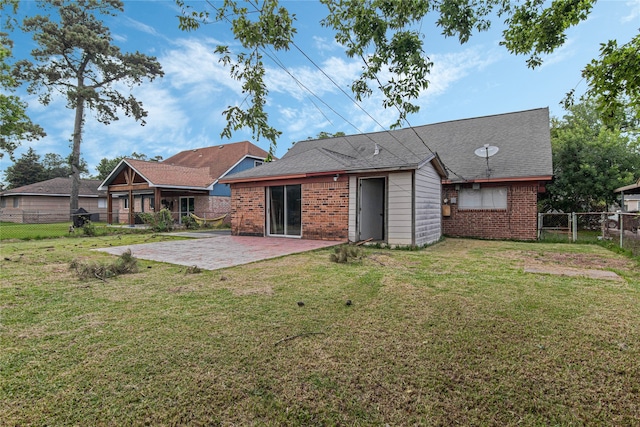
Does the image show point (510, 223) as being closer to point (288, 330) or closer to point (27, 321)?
point (288, 330)

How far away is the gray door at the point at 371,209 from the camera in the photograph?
33.1ft

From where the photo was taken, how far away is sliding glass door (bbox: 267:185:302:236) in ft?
36.3

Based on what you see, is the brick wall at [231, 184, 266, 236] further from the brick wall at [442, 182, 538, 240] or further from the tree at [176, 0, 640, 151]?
the tree at [176, 0, 640, 151]

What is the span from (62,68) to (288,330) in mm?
28757

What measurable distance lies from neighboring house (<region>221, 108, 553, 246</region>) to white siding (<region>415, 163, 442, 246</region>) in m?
0.03

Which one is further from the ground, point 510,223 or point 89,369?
point 510,223

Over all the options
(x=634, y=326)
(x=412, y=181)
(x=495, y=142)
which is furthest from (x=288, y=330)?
(x=495, y=142)

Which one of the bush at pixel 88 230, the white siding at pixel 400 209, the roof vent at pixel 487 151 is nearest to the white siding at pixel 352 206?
the white siding at pixel 400 209

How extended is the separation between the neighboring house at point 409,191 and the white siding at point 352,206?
31 millimetres

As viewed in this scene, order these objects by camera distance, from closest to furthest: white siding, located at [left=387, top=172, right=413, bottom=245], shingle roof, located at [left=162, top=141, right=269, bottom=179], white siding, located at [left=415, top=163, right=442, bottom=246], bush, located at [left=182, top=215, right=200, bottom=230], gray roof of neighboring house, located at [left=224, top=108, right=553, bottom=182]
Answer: white siding, located at [left=387, top=172, right=413, bottom=245] < white siding, located at [left=415, top=163, right=442, bottom=246] < gray roof of neighboring house, located at [left=224, top=108, right=553, bottom=182] < bush, located at [left=182, top=215, right=200, bottom=230] < shingle roof, located at [left=162, top=141, right=269, bottom=179]

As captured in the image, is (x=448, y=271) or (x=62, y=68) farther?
(x=62, y=68)

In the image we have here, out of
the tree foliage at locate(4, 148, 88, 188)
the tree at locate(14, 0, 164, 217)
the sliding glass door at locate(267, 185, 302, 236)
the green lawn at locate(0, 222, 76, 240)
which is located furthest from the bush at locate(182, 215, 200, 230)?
the tree foliage at locate(4, 148, 88, 188)

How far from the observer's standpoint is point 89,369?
2.33 meters

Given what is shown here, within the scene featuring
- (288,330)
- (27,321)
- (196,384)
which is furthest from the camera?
(27,321)
